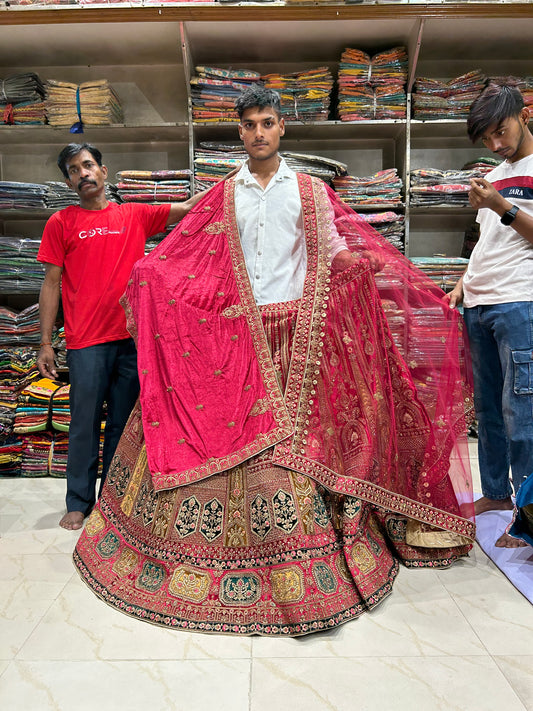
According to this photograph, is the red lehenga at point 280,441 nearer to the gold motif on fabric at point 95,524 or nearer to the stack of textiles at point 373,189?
the gold motif on fabric at point 95,524

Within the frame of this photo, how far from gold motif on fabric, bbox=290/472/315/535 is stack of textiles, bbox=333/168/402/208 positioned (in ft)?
6.97

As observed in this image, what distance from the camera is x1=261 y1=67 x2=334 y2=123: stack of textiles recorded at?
139 inches

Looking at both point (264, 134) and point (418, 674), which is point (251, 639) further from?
point (264, 134)

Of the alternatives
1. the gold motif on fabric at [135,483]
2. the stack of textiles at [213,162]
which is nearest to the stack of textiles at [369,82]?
the stack of textiles at [213,162]

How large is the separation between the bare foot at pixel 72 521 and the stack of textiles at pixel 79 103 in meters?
2.21

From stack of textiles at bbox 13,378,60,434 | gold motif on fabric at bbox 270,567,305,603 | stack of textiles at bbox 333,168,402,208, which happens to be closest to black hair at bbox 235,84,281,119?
stack of textiles at bbox 333,168,402,208

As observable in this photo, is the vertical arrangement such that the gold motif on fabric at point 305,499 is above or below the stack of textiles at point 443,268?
below

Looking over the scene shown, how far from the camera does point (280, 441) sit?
6.42 feet

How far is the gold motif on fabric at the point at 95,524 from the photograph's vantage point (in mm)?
2182

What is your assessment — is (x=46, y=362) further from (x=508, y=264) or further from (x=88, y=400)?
(x=508, y=264)

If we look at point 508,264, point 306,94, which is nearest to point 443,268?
point 306,94

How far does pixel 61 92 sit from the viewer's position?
11.4 feet

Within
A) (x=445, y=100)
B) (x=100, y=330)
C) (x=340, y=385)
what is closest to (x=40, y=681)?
(x=340, y=385)

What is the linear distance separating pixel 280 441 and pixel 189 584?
523mm
